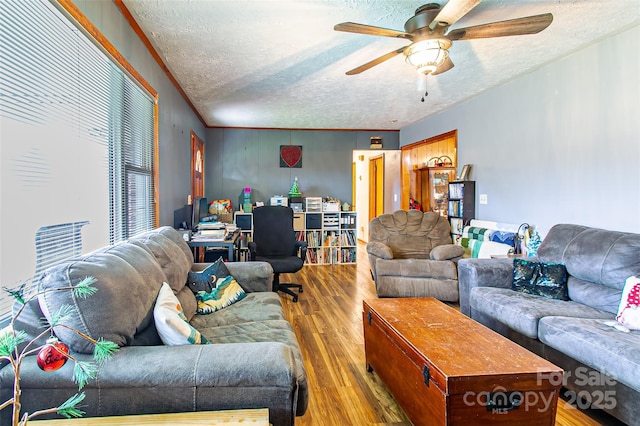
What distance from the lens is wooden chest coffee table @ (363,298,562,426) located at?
56.0 inches

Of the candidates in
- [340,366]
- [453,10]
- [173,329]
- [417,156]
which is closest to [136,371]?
[173,329]

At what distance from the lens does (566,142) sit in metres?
3.22

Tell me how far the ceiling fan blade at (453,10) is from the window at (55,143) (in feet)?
6.09

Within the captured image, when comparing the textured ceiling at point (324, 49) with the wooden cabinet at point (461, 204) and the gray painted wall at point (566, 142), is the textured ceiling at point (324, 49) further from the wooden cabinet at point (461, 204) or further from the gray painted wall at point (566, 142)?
the wooden cabinet at point (461, 204)

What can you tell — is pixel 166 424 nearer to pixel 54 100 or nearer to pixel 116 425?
pixel 116 425

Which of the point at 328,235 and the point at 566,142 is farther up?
the point at 566,142

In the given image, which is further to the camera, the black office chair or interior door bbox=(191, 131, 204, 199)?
interior door bbox=(191, 131, 204, 199)

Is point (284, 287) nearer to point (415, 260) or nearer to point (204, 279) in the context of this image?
point (415, 260)

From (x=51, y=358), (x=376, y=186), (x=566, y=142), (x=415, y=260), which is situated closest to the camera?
(x=51, y=358)

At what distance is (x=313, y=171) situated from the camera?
6.40 meters

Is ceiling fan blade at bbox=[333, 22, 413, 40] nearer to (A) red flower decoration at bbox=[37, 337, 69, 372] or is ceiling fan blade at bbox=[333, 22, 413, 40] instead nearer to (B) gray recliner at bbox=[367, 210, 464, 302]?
(A) red flower decoration at bbox=[37, 337, 69, 372]

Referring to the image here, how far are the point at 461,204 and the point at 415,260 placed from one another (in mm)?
1279

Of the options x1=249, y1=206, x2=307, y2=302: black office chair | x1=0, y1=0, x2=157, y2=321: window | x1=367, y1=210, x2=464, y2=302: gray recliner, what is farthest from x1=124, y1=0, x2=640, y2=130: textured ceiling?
x1=367, y1=210, x2=464, y2=302: gray recliner

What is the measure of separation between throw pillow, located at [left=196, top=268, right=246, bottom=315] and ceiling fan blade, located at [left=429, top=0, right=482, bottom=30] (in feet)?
6.95
